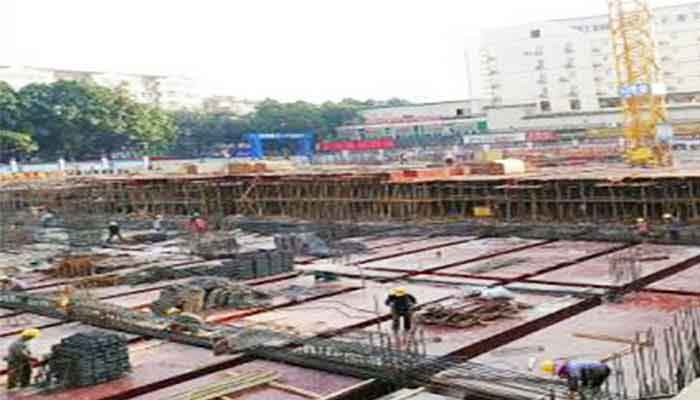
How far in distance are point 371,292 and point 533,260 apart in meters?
5.48

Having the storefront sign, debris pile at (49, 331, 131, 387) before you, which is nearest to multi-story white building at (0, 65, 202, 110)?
the storefront sign

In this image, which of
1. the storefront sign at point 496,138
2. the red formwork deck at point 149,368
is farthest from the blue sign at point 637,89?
the red formwork deck at point 149,368

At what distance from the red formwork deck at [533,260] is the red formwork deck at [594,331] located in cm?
413

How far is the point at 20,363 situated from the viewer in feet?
41.7

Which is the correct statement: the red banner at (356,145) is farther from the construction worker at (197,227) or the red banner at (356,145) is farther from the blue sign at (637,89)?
the construction worker at (197,227)

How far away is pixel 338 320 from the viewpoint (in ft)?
54.0

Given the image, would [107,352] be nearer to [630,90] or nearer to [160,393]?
[160,393]

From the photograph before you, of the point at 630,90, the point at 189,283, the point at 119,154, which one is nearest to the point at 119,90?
the point at 119,154

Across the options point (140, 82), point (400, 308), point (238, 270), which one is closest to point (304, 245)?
point (238, 270)

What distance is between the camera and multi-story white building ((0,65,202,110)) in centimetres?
10925

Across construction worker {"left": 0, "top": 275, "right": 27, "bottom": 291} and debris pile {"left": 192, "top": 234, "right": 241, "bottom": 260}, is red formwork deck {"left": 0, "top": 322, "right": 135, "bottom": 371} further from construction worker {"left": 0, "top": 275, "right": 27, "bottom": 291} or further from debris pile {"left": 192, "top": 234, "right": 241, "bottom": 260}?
debris pile {"left": 192, "top": 234, "right": 241, "bottom": 260}

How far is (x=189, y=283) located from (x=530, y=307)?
7.61 metres

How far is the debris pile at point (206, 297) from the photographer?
17.5 m

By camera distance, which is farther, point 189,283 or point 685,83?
point 685,83
